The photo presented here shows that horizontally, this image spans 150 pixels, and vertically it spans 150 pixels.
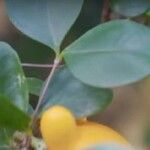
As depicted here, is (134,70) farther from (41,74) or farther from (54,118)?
(41,74)

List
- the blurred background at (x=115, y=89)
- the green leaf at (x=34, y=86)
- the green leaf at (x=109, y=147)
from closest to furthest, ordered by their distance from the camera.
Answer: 1. the green leaf at (x=109, y=147)
2. the green leaf at (x=34, y=86)
3. the blurred background at (x=115, y=89)

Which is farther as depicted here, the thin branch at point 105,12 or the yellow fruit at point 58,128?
the thin branch at point 105,12

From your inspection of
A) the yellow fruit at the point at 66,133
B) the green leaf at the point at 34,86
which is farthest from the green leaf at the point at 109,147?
the green leaf at the point at 34,86

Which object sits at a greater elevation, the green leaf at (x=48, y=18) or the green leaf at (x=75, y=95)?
the green leaf at (x=48, y=18)

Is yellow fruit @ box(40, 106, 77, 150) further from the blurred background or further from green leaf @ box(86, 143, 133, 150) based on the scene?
the blurred background

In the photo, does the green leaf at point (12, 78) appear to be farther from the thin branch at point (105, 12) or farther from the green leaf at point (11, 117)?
the thin branch at point (105, 12)

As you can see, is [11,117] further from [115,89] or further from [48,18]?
[115,89]
